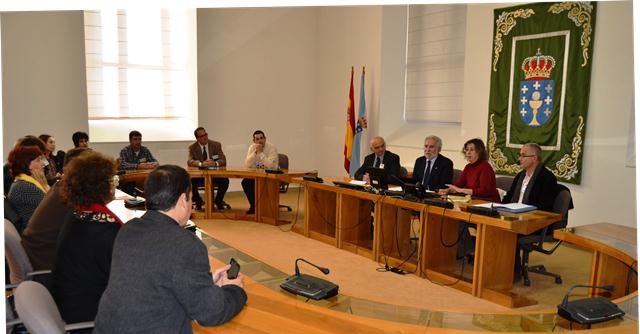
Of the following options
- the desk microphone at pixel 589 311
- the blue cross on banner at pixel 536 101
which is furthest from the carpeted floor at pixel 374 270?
the blue cross on banner at pixel 536 101

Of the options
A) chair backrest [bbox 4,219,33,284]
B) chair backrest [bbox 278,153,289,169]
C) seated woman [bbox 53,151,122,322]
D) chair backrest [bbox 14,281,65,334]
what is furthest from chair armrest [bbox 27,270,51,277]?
chair backrest [bbox 278,153,289,169]

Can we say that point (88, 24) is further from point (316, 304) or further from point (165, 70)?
point (316, 304)

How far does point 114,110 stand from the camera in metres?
8.18

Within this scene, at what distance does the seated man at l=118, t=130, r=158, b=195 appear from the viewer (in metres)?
6.65

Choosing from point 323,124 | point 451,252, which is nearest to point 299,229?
point 451,252

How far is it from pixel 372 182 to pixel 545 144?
216 cm

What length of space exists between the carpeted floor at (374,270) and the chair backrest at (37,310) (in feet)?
5.11

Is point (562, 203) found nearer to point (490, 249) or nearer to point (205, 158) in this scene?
point (490, 249)

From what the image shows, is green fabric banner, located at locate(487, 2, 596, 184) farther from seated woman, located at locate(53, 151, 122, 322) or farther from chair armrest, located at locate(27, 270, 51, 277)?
chair armrest, located at locate(27, 270, 51, 277)

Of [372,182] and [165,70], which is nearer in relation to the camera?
[372,182]

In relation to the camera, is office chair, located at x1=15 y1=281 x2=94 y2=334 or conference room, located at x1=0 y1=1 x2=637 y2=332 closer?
office chair, located at x1=15 y1=281 x2=94 y2=334

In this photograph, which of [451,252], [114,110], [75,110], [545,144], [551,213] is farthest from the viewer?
[114,110]

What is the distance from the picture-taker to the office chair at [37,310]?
1.59m

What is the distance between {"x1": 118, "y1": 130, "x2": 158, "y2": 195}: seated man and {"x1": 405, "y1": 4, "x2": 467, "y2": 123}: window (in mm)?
3798
